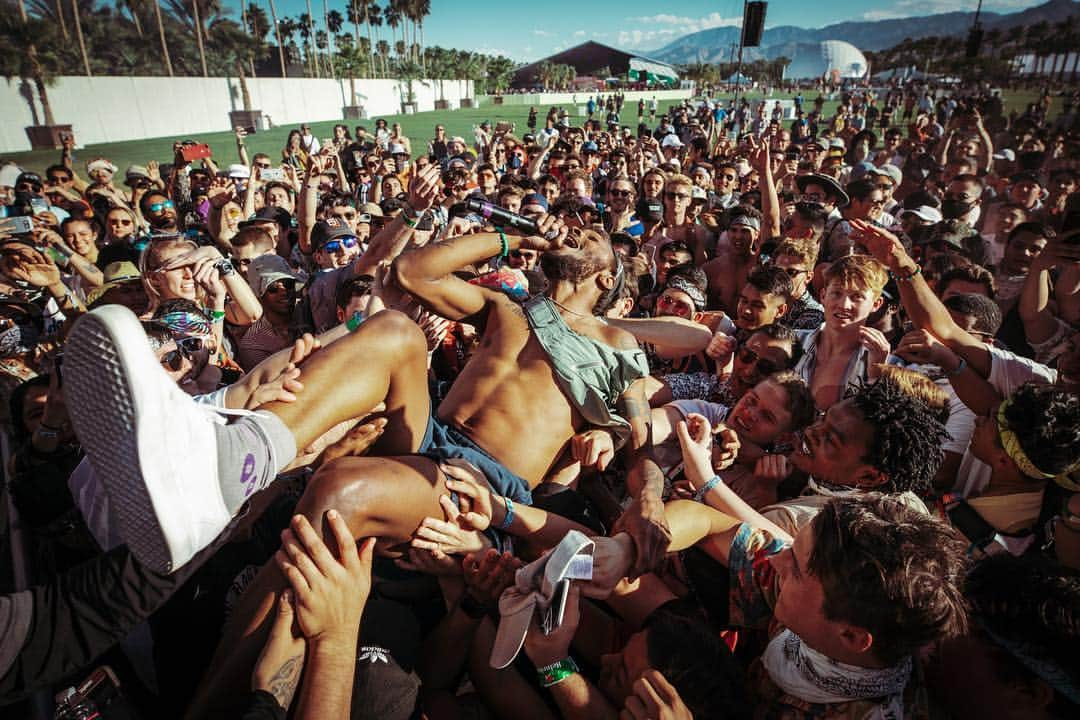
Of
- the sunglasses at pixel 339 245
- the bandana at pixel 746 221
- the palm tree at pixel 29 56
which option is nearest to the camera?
the sunglasses at pixel 339 245

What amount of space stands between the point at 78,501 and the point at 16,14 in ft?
150

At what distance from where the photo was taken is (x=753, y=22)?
1057 cm

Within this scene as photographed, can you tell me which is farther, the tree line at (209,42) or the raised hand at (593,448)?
the tree line at (209,42)

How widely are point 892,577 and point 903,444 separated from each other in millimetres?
933

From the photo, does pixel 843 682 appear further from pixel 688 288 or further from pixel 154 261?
pixel 154 261

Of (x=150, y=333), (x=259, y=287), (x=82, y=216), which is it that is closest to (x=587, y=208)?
(x=259, y=287)

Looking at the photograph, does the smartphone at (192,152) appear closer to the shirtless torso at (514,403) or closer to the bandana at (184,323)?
the bandana at (184,323)

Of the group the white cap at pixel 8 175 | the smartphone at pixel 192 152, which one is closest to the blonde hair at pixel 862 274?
the smartphone at pixel 192 152

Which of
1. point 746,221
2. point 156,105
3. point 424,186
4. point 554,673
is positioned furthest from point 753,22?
point 156,105

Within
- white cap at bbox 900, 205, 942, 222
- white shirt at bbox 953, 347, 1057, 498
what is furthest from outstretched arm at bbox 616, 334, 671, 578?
white cap at bbox 900, 205, 942, 222

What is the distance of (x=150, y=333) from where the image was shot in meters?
2.72

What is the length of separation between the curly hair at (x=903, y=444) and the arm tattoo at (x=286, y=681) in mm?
2251

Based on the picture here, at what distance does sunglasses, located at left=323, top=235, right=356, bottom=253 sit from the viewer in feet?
16.2

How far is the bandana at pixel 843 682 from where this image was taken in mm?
1470
